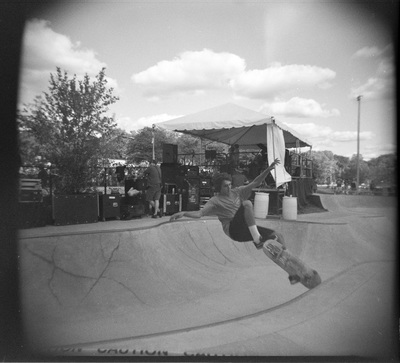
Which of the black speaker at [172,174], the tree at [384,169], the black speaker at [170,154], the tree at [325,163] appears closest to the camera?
the tree at [384,169]

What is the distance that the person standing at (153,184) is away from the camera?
442 cm

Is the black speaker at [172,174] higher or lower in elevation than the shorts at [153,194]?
higher

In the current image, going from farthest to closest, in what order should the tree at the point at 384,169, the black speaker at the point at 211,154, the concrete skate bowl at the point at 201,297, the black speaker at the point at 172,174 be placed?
the black speaker at the point at 211,154
the black speaker at the point at 172,174
the tree at the point at 384,169
the concrete skate bowl at the point at 201,297

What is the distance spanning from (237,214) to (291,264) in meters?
0.92

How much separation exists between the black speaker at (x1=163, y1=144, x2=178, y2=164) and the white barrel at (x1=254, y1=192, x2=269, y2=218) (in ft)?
4.67

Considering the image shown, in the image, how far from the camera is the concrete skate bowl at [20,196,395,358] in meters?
2.58

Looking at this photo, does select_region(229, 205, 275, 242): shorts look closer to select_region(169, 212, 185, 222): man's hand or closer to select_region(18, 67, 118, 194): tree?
select_region(169, 212, 185, 222): man's hand

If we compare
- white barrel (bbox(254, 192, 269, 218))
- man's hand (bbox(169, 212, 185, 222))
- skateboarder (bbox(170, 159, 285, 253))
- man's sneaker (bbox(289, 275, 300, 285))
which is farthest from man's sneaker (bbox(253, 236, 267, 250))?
man's hand (bbox(169, 212, 185, 222))

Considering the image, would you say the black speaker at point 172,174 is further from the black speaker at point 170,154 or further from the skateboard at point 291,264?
the skateboard at point 291,264

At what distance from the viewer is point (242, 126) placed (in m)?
4.44

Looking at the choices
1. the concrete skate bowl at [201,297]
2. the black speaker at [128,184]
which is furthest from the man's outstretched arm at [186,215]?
the black speaker at [128,184]

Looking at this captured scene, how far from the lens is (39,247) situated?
9.27 feet

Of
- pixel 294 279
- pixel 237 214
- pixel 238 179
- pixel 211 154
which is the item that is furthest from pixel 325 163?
pixel 211 154

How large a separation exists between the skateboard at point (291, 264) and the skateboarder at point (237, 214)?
0.11 m
